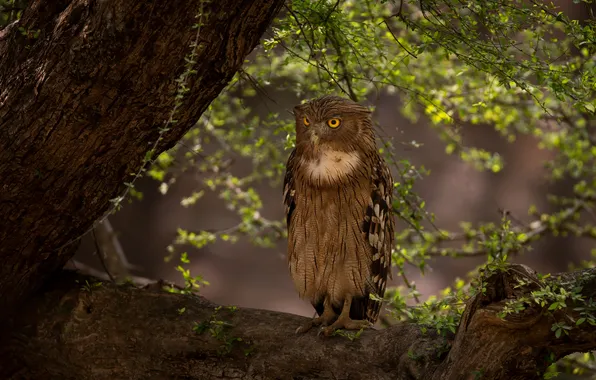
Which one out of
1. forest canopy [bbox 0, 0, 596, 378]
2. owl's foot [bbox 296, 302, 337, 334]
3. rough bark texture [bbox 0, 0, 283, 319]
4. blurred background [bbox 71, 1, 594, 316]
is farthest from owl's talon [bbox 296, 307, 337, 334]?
blurred background [bbox 71, 1, 594, 316]

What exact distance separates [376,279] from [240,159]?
6.26m

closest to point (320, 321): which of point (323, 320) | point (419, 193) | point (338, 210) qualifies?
point (323, 320)

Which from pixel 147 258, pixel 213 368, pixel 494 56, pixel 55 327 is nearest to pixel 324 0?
pixel 494 56

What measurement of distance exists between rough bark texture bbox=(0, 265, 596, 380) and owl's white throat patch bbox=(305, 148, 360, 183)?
59 centimetres

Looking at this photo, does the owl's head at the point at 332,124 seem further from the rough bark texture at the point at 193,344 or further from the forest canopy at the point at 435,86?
the rough bark texture at the point at 193,344

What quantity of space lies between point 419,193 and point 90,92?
7.10m

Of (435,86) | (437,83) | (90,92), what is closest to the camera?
(90,92)

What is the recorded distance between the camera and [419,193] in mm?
8969

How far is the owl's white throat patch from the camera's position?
280cm

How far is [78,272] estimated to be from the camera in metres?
3.04

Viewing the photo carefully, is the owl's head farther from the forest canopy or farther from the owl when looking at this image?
the forest canopy

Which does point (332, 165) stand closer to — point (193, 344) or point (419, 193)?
point (193, 344)

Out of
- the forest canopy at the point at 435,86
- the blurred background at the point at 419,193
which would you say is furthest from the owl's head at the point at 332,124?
the blurred background at the point at 419,193

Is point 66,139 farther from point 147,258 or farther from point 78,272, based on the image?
point 147,258
